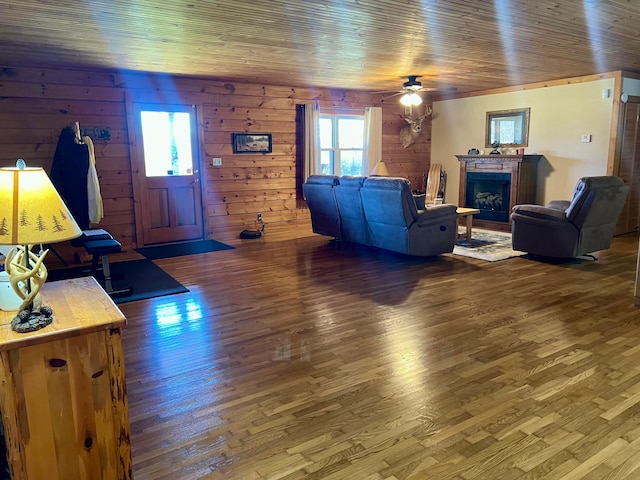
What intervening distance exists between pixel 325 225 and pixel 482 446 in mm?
4695

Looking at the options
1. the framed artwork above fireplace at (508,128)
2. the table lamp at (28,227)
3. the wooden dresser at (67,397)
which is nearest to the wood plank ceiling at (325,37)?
the framed artwork above fireplace at (508,128)

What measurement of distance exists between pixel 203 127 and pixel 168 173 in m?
0.83

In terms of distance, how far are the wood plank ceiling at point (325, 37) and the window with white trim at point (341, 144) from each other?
1.75 m

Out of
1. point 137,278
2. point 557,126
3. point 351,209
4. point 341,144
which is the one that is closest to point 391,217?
point 351,209

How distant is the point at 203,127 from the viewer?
6.88 metres

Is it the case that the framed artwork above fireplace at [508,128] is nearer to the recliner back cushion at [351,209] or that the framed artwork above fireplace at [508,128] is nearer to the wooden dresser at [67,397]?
the recliner back cushion at [351,209]

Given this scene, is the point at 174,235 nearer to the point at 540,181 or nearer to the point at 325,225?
the point at 325,225

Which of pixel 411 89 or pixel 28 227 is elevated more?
pixel 411 89

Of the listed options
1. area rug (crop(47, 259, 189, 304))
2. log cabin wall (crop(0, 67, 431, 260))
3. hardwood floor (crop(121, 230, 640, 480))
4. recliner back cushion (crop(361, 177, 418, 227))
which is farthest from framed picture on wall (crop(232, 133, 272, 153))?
hardwood floor (crop(121, 230, 640, 480))

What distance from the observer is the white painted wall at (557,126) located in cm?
679

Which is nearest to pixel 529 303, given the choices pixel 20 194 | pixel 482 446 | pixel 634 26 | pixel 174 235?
pixel 482 446

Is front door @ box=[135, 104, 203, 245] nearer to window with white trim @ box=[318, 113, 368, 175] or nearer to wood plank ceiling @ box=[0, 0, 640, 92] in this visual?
wood plank ceiling @ box=[0, 0, 640, 92]

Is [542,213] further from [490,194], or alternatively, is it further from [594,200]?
[490,194]

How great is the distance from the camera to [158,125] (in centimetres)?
664
